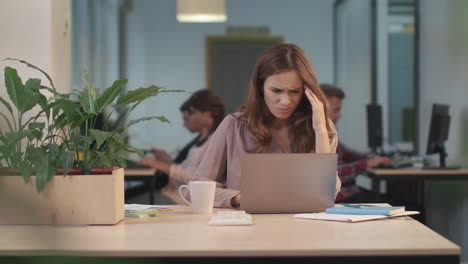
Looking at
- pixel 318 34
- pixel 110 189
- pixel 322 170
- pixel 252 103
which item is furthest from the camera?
pixel 318 34

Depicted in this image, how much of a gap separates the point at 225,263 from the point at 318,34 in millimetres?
9734

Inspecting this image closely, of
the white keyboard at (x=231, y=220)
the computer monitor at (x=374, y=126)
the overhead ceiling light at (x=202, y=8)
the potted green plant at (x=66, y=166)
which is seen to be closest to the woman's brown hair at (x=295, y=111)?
the white keyboard at (x=231, y=220)

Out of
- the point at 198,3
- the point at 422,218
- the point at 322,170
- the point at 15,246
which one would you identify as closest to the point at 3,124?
the point at 15,246

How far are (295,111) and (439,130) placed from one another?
104 inches

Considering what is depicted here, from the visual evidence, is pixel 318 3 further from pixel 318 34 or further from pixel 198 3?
pixel 198 3

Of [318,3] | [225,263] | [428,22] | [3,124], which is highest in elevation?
[318,3]

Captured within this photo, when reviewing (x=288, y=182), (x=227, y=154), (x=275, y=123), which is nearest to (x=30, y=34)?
(x=227, y=154)

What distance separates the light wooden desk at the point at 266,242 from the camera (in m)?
1.50

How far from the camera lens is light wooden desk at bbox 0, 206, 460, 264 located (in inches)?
58.9

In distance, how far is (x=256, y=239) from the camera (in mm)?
1662

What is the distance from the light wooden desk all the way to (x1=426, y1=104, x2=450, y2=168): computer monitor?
340 cm

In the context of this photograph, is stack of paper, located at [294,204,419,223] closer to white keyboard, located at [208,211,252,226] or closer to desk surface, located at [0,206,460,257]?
desk surface, located at [0,206,460,257]

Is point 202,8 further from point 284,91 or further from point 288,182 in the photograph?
point 288,182

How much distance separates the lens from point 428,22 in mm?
6430
